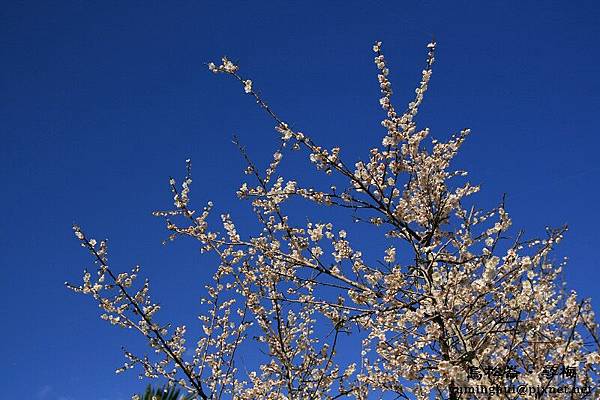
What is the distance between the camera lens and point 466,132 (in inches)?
182

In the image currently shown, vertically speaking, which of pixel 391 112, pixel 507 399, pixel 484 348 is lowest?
pixel 507 399

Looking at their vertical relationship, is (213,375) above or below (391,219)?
below

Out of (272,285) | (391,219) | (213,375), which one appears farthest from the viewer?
(213,375)

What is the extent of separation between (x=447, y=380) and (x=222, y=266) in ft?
9.29

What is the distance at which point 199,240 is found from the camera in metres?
5.05

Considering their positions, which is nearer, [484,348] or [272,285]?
[484,348]

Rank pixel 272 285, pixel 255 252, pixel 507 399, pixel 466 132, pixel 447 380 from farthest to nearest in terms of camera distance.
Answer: pixel 272 285 < pixel 255 252 < pixel 466 132 < pixel 447 380 < pixel 507 399

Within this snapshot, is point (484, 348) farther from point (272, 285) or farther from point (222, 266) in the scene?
point (222, 266)

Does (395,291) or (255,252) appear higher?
(255,252)

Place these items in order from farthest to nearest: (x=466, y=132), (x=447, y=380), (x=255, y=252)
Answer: (x=255, y=252), (x=466, y=132), (x=447, y=380)

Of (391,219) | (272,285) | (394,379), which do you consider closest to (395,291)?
(391,219)

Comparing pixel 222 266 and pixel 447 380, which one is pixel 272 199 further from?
pixel 447 380

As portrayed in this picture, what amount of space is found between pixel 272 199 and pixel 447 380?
96.7 inches

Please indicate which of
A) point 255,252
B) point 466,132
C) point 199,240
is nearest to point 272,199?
point 255,252
